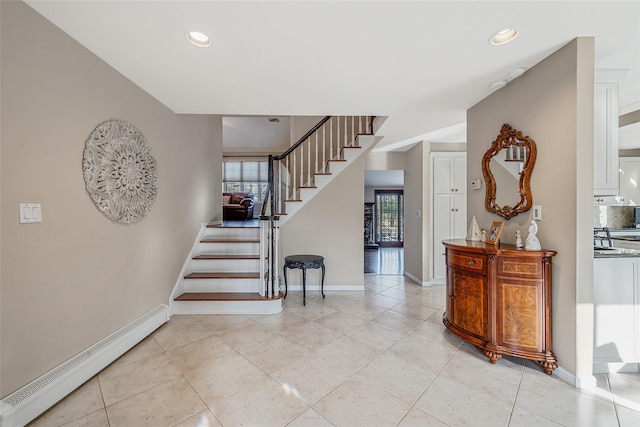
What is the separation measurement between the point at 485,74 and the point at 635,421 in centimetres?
254

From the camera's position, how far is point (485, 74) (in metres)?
2.22

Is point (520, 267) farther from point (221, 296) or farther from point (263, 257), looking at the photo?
point (221, 296)

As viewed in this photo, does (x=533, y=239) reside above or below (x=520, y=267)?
above

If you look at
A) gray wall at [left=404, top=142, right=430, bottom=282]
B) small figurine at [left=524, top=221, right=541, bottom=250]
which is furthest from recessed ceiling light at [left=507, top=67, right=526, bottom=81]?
gray wall at [left=404, top=142, right=430, bottom=282]

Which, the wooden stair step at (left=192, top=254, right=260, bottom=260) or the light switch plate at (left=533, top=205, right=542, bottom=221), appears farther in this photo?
the wooden stair step at (left=192, top=254, right=260, bottom=260)

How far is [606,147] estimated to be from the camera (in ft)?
6.52

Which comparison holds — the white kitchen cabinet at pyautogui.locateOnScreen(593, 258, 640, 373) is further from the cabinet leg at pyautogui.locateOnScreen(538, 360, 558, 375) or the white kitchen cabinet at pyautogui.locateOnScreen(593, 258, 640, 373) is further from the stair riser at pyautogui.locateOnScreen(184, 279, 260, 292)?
the stair riser at pyautogui.locateOnScreen(184, 279, 260, 292)

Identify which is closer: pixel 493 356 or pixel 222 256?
pixel 493 356

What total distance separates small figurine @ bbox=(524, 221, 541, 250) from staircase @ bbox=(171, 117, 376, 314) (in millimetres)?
2464

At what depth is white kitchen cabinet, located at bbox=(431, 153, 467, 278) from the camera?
174 inches

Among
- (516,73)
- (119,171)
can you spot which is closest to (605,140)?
(516,73)

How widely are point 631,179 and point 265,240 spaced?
5.61 meters

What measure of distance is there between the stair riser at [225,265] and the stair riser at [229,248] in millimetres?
229

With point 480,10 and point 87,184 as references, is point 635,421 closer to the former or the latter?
point 480,10
